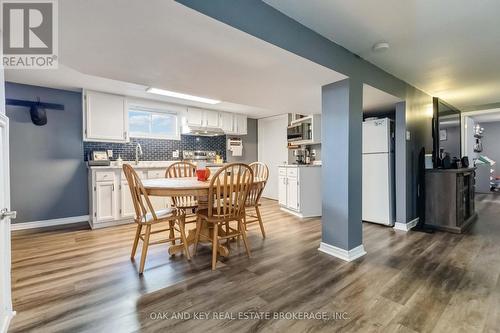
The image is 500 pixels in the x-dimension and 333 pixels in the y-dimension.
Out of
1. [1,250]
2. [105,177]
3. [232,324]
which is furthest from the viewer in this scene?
[105,177]

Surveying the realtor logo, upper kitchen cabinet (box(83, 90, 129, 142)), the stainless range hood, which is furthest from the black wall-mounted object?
the stainless range hood

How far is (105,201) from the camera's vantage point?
3.55 meters

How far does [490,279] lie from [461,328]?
0.93 m

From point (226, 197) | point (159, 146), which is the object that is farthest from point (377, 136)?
point (159, 146)

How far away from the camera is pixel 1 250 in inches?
50.7

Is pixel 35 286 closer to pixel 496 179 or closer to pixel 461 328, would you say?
pixel 461 328

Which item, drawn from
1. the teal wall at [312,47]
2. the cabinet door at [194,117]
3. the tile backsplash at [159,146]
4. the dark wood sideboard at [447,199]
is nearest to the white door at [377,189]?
the teal wall at [312,47]

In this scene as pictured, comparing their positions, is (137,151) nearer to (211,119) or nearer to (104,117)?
(104,117)

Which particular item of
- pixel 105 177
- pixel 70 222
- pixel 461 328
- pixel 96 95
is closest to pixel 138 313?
pixel 461 328

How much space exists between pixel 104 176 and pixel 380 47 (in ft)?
13.0

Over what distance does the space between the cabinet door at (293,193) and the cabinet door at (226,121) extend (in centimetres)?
198

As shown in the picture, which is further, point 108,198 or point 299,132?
point 299,132

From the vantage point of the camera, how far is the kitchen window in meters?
4.34

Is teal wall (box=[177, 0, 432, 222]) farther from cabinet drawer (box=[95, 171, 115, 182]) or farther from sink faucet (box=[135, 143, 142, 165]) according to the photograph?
sink faucet (box=[135, 143, 142, 165])
